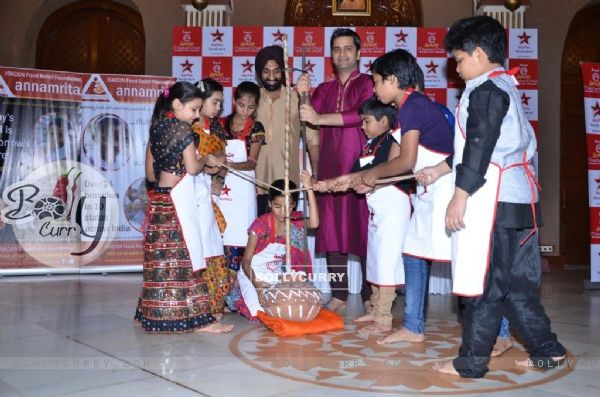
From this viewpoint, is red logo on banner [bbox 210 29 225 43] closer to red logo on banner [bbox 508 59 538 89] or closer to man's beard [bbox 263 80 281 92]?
man's beard [bbox 263 80 281 92]

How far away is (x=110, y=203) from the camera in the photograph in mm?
5434

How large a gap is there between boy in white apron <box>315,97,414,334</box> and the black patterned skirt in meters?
0.76

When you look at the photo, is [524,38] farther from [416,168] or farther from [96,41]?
[96,41]

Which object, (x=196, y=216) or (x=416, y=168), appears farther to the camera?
(x=196, y=216)

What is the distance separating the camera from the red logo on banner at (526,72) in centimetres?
553

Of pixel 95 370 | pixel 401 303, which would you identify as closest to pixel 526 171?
pixel 95 370

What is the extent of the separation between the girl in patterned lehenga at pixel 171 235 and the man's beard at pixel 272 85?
88cm

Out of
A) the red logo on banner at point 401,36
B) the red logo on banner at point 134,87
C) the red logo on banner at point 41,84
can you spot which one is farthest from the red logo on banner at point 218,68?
the red logo on banner at point 401,36

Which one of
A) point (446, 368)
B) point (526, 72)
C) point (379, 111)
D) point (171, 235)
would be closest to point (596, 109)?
point (526, 72)

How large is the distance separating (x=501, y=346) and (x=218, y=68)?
3.83m

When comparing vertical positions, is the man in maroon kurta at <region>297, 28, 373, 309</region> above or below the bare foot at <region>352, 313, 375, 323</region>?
above

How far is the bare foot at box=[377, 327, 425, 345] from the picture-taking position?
2.76 m

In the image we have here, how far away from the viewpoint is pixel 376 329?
3.01 meters

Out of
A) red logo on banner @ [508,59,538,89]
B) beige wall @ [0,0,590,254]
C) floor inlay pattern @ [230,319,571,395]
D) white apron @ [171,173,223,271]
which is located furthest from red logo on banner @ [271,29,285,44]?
floor inlay pattern @ [230,319,571,395]
